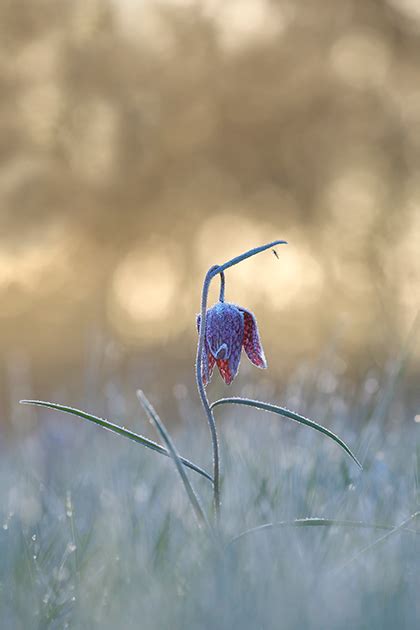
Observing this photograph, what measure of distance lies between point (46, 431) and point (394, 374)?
2.41 meters

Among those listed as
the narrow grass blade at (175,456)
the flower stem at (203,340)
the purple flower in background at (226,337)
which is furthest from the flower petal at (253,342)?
the narrow grass blade at (175,456)

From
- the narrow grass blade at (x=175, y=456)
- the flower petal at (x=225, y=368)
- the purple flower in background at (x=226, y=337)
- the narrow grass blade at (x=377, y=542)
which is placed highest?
the purple flower in background at (x=226, y=337)

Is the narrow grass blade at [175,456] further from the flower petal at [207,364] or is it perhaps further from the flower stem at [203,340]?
the flower petal at [207,364]

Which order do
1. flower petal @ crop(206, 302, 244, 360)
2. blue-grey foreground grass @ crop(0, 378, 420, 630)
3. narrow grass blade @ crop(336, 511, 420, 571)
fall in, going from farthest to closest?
flower petal @ crop(206, 302, 244, 360)
narrow grass blade @ crop(336, 511, 420, 571)
blue-grey foreground grass @ crop(0, 378, 420, 630)

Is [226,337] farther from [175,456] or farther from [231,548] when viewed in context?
[231,548]

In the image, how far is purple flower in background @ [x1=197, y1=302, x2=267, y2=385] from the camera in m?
1.49

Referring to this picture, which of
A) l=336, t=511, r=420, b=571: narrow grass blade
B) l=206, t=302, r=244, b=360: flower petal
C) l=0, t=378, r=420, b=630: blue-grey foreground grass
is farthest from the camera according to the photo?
l=206, t=302, r=244, b=360: flower petal

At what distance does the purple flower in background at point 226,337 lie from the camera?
1.49 meters

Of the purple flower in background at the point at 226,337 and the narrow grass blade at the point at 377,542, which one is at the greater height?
the purple flower in background at the point at 226,337

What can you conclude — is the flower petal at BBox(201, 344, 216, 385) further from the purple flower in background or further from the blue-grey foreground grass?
the blue-grey foreground grass

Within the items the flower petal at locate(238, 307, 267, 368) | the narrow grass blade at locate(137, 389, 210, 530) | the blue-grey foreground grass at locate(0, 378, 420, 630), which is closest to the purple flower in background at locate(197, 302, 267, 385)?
the flower petal at locate(238, 307, 267, 368)

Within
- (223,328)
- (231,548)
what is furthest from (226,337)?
(231,548)

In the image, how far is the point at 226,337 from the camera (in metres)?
1.50

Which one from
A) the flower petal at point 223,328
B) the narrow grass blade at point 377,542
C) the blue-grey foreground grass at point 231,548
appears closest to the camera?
Result: the blue-grey foreground grass at point 231,548
